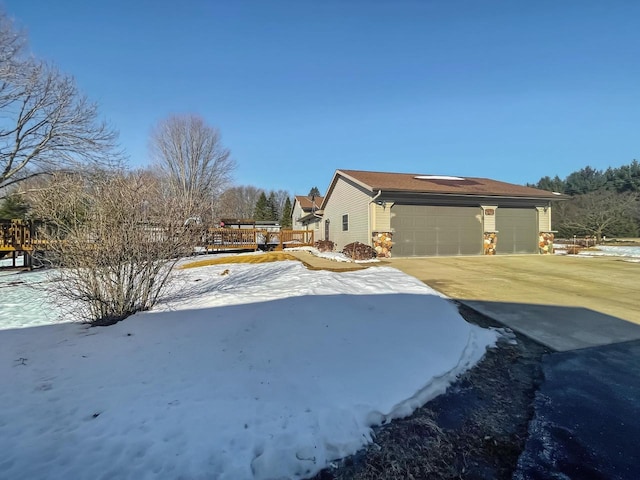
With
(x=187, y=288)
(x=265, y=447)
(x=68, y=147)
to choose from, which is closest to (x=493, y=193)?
(x=187, y=288)

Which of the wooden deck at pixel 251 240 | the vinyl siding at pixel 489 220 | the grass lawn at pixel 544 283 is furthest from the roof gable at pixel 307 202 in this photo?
the grass lawn at pixel 544 283

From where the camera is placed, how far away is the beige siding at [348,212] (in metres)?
13.5

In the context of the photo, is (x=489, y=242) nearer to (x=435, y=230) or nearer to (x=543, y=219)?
(x=435, y=230)

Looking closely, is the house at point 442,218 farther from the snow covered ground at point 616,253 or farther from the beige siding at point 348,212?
the snow covered ground at point 616,253

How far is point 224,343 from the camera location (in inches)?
142

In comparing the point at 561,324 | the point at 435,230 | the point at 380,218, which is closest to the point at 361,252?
the point at 380,218

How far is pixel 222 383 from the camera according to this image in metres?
2.80

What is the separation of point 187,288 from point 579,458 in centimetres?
673

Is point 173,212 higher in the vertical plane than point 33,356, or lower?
higher

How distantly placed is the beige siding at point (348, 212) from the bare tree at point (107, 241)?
30.8 feet

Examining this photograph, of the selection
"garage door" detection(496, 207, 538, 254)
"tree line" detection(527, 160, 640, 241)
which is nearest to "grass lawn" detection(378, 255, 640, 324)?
"garage door" detection(496, 207, 538, 254)

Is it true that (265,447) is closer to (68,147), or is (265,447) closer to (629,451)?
(629,451)

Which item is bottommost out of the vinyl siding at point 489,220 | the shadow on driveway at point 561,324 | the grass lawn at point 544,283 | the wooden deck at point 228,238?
the shadow on driveway at point 561,324

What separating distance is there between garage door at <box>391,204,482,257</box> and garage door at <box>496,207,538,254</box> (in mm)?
1283
